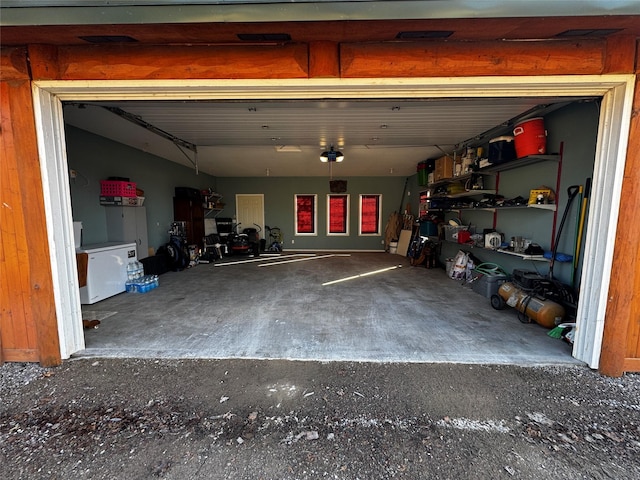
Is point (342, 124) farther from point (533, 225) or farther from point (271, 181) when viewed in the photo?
point (271, 181)

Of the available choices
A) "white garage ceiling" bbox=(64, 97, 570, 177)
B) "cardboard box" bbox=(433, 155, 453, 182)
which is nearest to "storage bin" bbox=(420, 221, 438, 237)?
"cardboard box" bbox=(433, 155, 453, 182)

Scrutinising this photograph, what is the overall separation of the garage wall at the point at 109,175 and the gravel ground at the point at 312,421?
2.79m

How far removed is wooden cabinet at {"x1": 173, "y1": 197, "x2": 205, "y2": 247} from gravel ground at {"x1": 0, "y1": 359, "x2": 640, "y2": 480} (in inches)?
193

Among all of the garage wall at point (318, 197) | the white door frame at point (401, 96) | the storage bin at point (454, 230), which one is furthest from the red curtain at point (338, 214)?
the white door frame at point (401, 96)

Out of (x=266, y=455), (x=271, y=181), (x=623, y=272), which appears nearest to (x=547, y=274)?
(x=623, y=272)

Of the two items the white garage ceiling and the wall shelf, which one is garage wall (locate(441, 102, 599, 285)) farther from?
the white garage ceiling

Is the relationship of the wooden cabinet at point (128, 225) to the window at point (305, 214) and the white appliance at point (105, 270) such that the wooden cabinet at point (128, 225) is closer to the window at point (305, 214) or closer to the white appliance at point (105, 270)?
the white appliance at point (105, 270)

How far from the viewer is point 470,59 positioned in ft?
6.26

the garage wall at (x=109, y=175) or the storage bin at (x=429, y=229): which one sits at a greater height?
the garage wall at (x=109, y=175)

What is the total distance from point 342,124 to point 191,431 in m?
3.85

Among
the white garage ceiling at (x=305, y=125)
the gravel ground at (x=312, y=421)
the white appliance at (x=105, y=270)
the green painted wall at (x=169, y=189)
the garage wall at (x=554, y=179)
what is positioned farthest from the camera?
the green painted wall at (x=169, y=189)

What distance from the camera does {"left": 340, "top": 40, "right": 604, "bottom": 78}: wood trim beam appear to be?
1.88 m

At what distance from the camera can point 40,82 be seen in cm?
197

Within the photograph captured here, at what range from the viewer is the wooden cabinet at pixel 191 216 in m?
6.68
